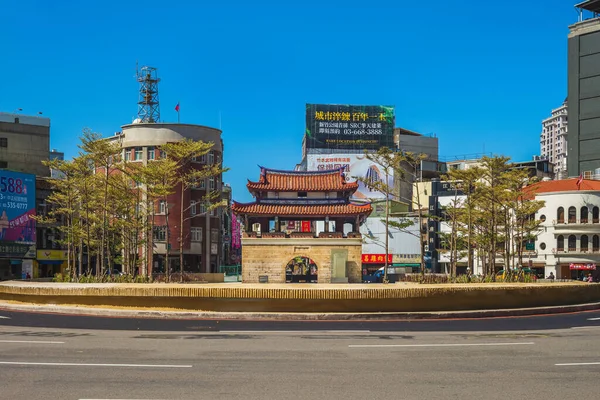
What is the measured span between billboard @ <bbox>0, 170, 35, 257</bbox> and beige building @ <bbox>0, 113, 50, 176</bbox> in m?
8.15

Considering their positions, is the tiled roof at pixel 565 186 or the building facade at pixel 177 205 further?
the tiled roof at pixel 565 186

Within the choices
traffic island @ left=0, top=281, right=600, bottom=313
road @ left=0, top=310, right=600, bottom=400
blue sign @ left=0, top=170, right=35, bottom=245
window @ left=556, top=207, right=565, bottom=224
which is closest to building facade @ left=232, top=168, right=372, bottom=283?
blue sign @ left=0, top=170, right=35, bottom=245

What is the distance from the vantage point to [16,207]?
65125 mm

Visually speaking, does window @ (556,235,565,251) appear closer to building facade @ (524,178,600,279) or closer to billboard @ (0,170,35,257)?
building facade @ (524,178,600,279)

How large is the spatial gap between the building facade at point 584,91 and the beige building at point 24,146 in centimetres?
6940

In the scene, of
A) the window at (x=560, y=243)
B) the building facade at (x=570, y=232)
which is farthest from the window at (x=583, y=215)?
the window at (x=560, y=243)

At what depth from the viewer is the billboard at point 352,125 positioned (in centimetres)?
10338

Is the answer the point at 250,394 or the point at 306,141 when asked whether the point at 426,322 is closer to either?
the point at 250,394

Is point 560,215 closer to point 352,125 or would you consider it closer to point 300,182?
point 300,182

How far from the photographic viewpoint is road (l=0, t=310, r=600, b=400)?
11.5 m

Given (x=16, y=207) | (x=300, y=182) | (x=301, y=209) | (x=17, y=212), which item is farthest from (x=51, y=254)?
(x=301, y=209)

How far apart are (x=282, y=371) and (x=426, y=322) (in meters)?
11.7

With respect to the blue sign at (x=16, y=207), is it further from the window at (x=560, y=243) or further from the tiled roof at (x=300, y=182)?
the window at (x=560, y=243)

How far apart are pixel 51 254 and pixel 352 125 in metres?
50.1
